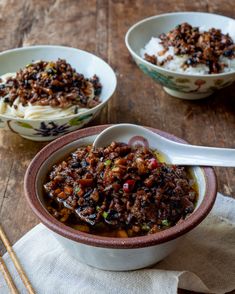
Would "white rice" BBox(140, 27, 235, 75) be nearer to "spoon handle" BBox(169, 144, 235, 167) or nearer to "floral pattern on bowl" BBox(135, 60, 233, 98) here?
"floral pattern on bowl" BBox(135, 60, 233, 98)

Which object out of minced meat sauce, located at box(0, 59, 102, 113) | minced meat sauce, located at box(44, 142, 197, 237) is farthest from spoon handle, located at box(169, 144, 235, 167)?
minced meat sauce, located at box(0, 59, 102, 113)

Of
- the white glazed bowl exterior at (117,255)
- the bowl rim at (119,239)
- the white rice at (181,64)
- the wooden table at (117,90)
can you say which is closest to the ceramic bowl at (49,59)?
the wooden table at (117,90)

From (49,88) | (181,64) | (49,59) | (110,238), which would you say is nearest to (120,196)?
(110,238)

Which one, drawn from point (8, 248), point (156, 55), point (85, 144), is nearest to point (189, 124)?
point (156, 55)

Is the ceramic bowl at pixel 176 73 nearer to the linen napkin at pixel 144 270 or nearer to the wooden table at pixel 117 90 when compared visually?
the wooden table at pixel 117 90

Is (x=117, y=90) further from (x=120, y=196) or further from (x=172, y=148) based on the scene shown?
(x=120, y=196)

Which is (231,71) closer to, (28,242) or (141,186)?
(141,186)
